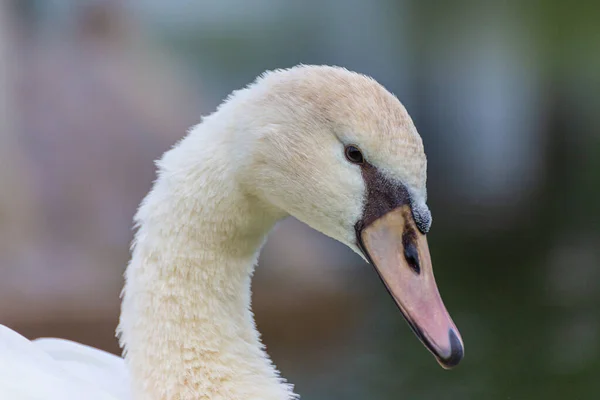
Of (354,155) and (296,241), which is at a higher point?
(296,241)

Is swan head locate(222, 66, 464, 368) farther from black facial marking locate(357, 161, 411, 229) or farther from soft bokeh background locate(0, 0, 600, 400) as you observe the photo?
soft bokeh background locate(0, 0, 600, 400)

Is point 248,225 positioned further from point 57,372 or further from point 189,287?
point 57,372

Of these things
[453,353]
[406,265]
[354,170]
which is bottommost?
[453,353]

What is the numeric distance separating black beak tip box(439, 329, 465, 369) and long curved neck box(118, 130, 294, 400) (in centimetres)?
37

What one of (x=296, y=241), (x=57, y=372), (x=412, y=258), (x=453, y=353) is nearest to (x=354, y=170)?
(x=412, y=258)

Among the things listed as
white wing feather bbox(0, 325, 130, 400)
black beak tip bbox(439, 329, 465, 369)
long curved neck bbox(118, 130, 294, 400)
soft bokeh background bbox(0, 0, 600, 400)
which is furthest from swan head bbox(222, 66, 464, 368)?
soft bokeh background bbox(0, 0, 600, 400)

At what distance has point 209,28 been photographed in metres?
9.51

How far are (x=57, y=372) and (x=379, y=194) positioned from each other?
64 cm

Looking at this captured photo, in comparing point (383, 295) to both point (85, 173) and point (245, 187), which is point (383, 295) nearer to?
point (85, 173)

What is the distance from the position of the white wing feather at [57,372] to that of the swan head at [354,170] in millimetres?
450

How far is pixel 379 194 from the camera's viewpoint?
1.49 m

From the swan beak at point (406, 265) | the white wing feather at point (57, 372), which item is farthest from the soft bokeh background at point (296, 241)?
the swan beak at point (406, 265)

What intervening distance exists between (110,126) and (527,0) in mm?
6211

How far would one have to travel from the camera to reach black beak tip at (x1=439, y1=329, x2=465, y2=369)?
1.43 meters
